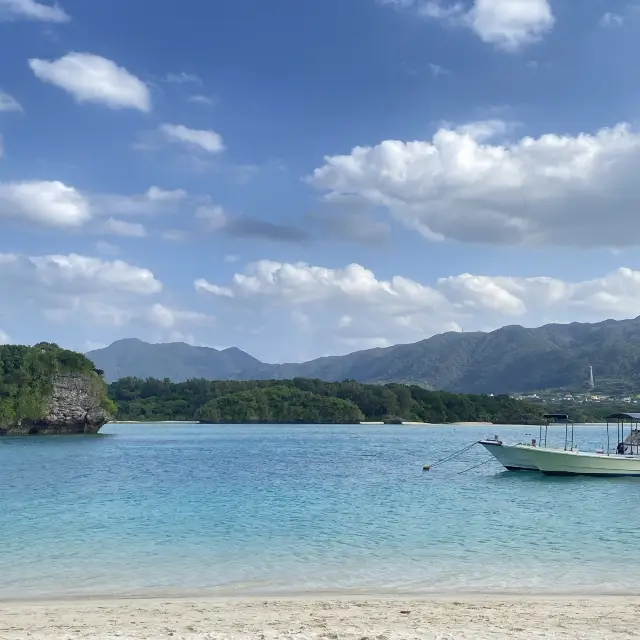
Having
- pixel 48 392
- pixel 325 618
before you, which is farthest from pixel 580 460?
pixel 48 392

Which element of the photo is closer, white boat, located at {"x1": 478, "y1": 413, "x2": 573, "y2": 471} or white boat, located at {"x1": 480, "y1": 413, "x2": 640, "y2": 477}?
white boat, located at {"x1": 480, "y1": 413, "x2": 640, "y2": 477}

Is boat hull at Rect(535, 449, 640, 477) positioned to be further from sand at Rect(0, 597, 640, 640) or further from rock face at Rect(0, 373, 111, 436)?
rock face at Rect(0, 373, 111, 436)

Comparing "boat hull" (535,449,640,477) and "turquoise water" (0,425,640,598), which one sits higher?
"boat hull" (535,449,640,477)

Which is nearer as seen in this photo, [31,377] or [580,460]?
[580,460]

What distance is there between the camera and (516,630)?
14141mm

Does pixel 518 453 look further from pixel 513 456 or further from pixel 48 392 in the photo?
pixel 48 392

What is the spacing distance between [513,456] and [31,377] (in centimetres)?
10118

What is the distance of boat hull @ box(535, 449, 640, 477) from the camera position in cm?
5106

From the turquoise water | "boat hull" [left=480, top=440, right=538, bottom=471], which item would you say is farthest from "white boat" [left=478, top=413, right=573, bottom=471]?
the turquoise water

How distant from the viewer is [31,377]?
132 m

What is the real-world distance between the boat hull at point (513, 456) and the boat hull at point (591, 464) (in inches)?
A: 63.3

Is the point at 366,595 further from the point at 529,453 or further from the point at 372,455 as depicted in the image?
the point at 372,455

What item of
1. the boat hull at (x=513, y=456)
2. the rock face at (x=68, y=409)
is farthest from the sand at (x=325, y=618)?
the rock face at (x=68, y=409)

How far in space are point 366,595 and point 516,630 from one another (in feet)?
18.8
